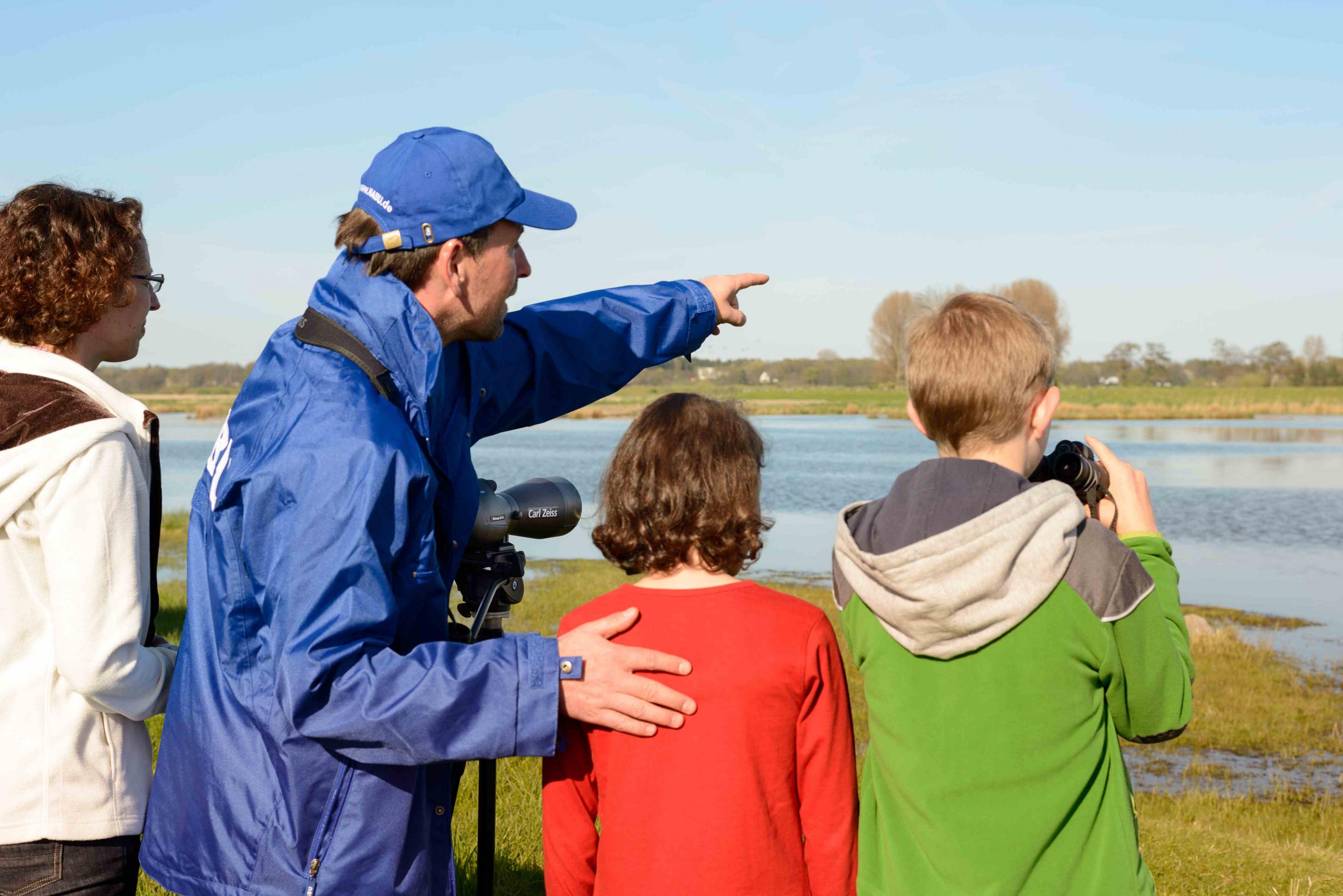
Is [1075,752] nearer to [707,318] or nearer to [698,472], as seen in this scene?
[698,472]

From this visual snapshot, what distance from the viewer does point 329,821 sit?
159 cm

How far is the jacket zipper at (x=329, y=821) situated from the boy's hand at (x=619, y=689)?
1.11ft

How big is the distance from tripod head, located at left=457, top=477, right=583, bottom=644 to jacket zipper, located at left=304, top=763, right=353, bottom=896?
0.50 metres

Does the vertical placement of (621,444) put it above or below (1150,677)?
above

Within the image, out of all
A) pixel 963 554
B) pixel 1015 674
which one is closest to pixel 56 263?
pixel 963 554

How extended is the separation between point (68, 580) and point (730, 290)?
5.36ft

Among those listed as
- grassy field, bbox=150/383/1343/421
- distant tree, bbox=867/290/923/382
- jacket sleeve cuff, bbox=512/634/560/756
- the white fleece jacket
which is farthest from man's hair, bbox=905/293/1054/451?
distant tree, bbox=867/290/923/382

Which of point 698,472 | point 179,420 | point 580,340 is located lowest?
point 179,420

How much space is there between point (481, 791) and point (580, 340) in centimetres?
106

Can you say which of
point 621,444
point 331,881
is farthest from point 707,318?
point 331,881

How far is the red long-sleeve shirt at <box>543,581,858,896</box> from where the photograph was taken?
1.61 m

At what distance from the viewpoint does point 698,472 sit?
172 cm

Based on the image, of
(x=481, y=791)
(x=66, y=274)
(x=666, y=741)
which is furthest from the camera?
(x=481, y=791)

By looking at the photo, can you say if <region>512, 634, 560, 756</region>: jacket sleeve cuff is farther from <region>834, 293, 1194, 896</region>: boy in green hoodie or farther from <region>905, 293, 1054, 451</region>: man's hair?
<region>905, 293, 1054, 451</region>: man's hair
